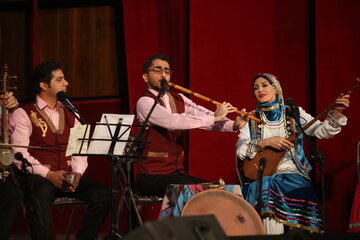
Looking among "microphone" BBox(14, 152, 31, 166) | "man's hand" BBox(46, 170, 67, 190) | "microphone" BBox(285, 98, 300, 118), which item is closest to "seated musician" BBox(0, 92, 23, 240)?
"microphone" BBox(14, 152, 31, 166)

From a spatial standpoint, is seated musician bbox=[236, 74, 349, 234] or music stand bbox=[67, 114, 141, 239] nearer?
music stand bbox=[67, 114, 141, 239]

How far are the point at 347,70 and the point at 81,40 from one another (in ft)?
8.17

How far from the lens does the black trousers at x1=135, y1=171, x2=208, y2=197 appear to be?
4258 mm

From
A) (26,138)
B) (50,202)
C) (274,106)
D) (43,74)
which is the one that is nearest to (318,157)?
(274,106)

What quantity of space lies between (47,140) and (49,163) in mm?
169

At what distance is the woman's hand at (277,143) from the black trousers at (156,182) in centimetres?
56

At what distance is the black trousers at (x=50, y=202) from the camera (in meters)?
3.83

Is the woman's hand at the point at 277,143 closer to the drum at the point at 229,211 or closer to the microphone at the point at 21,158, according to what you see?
the drum at the point at 229,211

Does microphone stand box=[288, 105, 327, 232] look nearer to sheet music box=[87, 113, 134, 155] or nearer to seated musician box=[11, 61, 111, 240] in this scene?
sheet music box=[87, 113, 134, 155]

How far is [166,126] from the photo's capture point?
14.1ft

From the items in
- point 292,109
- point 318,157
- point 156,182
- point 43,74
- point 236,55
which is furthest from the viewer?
point 236,55

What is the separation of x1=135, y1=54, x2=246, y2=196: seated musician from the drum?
642mm

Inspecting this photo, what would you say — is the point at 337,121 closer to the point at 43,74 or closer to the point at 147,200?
the point at 147,200

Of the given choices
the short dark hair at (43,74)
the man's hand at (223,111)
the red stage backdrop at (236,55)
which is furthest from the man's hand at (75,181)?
the red stage backdrop at (236,55)
